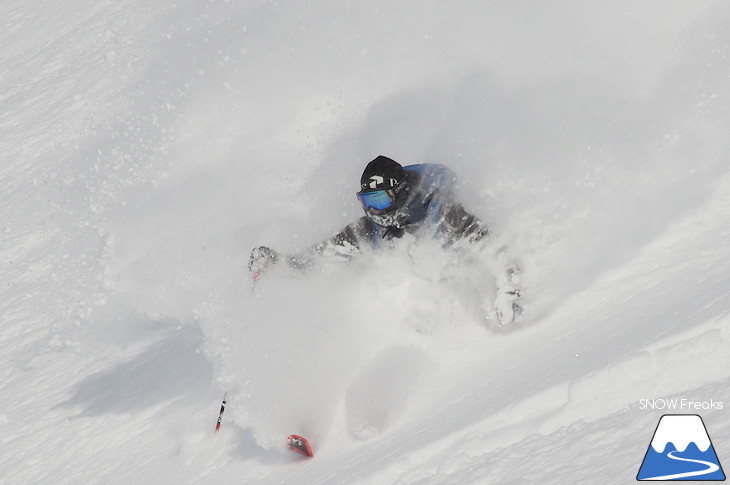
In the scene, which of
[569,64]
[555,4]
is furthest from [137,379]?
[555,4]

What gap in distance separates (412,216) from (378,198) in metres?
0.39

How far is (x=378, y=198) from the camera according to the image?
5789 millimetres

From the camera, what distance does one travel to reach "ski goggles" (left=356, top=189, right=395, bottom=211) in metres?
5.76

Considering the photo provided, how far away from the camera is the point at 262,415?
5629mm

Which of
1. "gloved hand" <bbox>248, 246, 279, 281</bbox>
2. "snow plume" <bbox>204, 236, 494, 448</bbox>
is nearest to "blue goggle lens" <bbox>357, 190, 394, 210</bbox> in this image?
"snow plume" <bbox>204, 236, 494, 448</bbox>

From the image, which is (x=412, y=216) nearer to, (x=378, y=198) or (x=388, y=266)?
(x=378, y=198)

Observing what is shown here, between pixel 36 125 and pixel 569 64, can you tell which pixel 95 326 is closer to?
pixel 569 64

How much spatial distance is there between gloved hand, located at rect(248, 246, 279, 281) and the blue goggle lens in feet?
4.08

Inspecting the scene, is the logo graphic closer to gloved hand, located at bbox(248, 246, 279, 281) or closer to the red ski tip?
the red ski tip

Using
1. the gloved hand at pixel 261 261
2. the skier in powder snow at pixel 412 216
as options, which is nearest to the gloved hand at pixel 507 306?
the skier in powder snow at pixel 412 216

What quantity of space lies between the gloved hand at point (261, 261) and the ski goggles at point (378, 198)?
124 cm

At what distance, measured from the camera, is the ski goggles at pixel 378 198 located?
5.76 m

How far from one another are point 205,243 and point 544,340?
4450 mm

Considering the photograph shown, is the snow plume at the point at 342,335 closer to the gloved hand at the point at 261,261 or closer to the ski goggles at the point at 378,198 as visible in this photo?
the gloved hand at the point at 261,261
